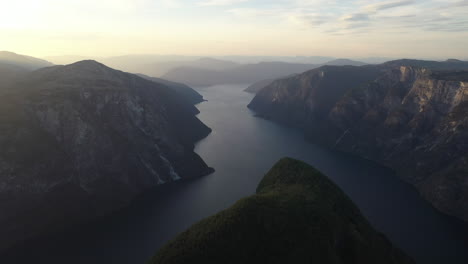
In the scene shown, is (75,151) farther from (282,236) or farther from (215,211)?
(282,236)

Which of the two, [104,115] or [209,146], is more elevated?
[104,115]

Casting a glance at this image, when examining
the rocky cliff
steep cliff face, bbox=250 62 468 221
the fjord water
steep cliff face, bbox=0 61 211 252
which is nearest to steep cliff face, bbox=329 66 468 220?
steep cliff face, bbox=250 62 468 221

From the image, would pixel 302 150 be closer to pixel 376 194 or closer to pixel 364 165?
pixel 364 165

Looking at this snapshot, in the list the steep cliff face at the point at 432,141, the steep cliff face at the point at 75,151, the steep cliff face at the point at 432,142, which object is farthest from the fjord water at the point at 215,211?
the steep cliff face at the point at 75,151

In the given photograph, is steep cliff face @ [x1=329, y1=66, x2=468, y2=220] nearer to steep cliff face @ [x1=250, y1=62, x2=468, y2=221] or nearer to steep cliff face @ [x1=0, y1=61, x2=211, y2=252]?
steep cliff face @ [x1=250, y1=62, x2=468, y2=221]

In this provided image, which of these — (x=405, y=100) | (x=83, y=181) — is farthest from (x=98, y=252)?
(x=405, y=100)

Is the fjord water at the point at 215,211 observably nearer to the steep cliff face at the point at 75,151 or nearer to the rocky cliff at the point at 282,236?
the steep cliff face at the point at 75,151

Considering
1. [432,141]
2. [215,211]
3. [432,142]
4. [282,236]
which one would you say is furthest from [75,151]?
[432,141]
